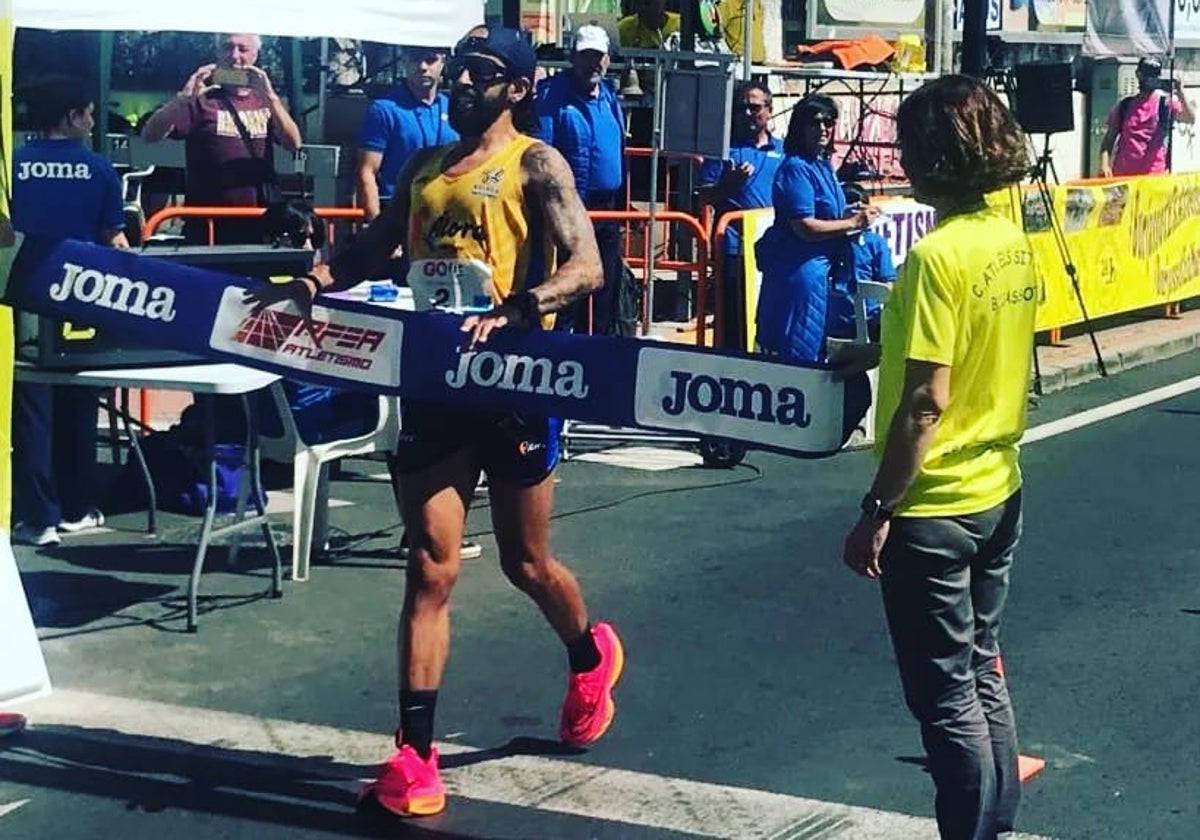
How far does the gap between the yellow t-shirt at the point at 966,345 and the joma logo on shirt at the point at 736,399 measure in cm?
51

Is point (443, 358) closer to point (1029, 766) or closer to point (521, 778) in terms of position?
point (521, 778)

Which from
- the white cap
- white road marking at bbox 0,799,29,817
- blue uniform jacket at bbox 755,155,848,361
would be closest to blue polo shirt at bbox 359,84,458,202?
the white cap

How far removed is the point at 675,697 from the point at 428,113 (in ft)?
17.8

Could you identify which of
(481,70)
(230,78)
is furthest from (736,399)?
(230,78)

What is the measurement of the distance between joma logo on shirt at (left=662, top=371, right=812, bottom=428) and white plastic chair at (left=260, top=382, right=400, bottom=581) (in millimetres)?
2589

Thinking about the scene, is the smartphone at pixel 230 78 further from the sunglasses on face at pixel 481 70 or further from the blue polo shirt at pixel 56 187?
the sunglasses on face at pixel 481 70

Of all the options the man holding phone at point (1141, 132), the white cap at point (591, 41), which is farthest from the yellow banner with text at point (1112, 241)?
the man holding phone at point (1141, 132)

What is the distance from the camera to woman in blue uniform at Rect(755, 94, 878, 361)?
10.5m

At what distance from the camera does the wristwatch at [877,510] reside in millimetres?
4582

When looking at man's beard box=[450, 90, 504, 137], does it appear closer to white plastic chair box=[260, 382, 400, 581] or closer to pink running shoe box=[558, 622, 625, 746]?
pink running shoe box=[558, 622, 625, 746]

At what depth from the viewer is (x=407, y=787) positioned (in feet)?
17.8

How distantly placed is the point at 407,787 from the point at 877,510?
1538 millimetres

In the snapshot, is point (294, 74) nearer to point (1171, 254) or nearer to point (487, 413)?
point (1171, 254)

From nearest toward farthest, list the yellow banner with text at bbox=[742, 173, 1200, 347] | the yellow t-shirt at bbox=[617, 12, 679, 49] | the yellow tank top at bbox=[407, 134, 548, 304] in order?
the yellow tank top at bbox=[407, 134, 548, 304]
the yellow banner with text at bbox=[742, 173, 1200, 347]
the yellow t-shirt at bbox=[617, 12, 679, 49]
